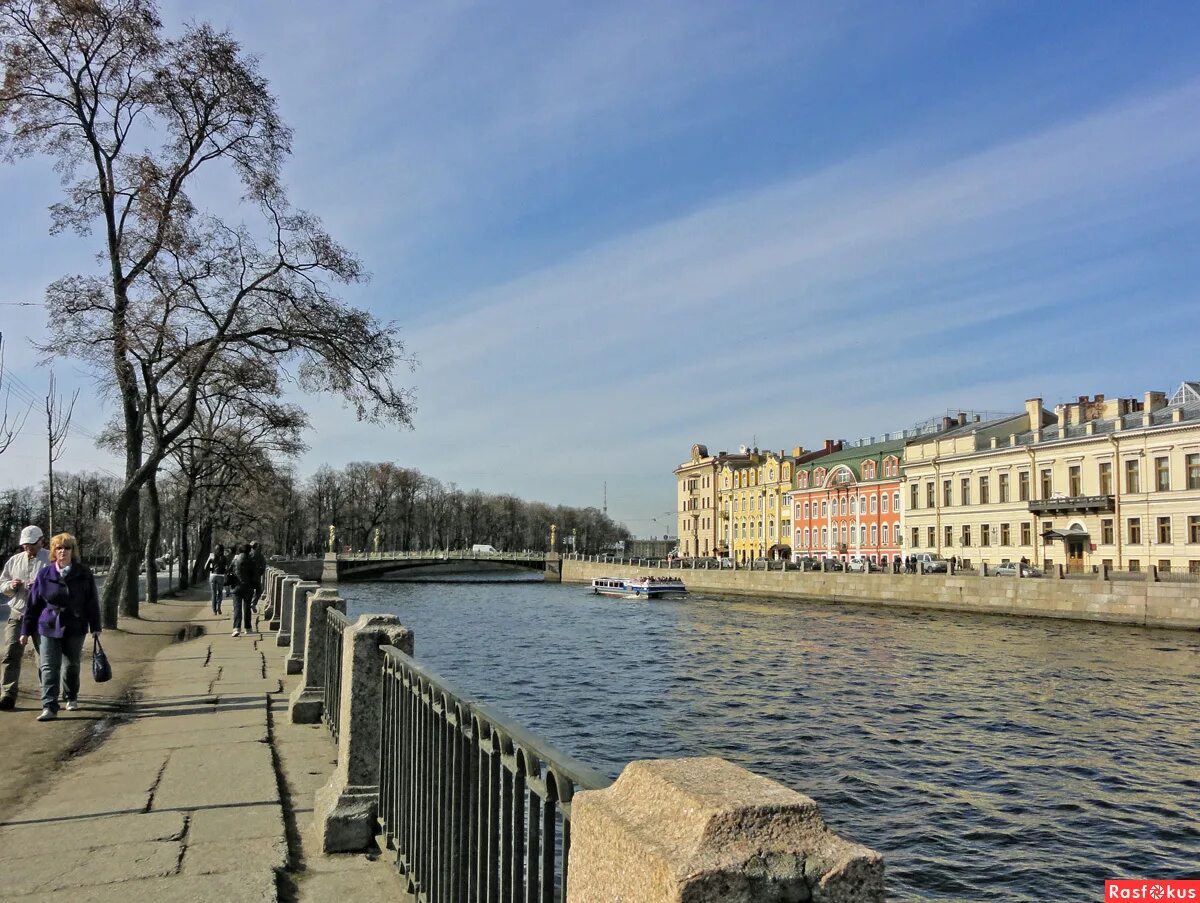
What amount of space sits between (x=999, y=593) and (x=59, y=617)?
40.3 metres

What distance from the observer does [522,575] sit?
10650cm

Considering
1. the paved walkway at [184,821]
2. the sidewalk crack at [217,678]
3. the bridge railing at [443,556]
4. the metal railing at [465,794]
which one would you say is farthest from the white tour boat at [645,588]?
the metal railing at [465,794]

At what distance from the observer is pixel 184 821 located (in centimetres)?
506

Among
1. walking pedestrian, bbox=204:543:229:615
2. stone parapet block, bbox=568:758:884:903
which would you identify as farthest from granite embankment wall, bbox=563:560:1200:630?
stone parapet block, bbox=568:758:884:903

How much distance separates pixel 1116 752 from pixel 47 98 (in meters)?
21.0

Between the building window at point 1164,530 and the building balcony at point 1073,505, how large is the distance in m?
2.79

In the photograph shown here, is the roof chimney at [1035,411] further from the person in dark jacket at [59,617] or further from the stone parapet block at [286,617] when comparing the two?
the person in dark jacket at [59,617]


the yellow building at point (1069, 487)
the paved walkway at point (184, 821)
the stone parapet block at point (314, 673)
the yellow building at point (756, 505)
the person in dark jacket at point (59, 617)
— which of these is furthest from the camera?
the yellow building at point (756, 505)

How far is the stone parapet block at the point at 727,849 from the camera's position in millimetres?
1539

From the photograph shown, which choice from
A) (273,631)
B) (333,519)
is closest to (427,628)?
(273,631)

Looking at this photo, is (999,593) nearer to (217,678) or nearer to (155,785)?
Answer: (217,678)

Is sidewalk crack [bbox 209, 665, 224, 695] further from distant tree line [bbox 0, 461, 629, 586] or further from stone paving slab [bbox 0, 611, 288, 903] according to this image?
Result: distant tree line [bbox 0, 461, 629, 586]

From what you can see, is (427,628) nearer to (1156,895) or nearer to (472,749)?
(1156,895)

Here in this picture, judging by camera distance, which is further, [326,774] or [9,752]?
[9,752]
